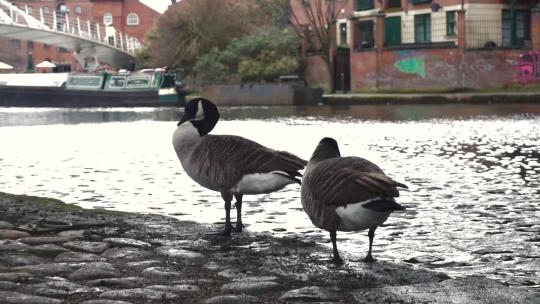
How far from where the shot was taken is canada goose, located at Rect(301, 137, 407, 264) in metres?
6.14

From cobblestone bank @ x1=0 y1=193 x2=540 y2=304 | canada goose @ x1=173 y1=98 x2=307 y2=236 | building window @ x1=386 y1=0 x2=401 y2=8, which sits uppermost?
building window @ x1=386 y1=0 x2=401 y2=8

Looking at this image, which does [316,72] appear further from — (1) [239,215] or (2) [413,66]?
(1) [239,215]

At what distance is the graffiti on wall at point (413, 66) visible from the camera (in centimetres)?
5000

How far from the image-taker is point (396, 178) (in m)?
13.5

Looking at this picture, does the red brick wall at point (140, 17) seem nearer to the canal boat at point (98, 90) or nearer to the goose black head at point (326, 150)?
the canal boat at point (98, 90)

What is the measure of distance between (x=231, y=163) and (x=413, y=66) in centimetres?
4366

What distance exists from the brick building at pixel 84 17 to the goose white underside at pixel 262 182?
99.5 meters

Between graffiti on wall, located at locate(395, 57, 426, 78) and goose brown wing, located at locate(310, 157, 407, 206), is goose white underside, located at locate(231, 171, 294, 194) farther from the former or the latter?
graffiti on wall, located at locate(395, 57, 426, 78)

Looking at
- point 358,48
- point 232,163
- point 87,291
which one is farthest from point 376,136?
point 358,48

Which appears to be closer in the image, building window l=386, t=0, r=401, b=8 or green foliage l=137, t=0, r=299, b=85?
building window l=386, t=0, r=401, b=8

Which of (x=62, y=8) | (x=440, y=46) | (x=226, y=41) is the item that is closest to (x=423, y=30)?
(x=440, y=46)

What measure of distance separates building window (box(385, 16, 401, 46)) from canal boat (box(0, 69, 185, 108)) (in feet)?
42.4

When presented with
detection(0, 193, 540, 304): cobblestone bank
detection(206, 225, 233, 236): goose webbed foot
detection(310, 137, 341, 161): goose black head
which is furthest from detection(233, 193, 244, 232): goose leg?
detection(310, 137, 341, 161): goose black head

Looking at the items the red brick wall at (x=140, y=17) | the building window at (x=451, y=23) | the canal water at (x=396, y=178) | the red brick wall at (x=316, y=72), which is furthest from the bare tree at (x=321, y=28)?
the red brick wall at (x=140, y=17)
